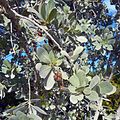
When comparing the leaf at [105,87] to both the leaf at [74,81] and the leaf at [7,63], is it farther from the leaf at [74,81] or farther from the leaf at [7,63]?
the leaf at [7,63]

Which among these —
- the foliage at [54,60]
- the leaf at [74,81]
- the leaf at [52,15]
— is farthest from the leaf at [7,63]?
the leaf at [74,81]

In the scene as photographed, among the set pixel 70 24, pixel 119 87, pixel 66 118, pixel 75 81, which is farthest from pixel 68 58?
pixel 119 87

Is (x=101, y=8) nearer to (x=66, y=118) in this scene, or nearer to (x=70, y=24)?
(x=66, y=118)

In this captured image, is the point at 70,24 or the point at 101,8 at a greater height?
the point at 101,8

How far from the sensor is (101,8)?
2.70 m

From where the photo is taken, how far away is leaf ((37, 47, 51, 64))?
0.91 m

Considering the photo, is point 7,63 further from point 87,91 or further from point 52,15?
point 87,91

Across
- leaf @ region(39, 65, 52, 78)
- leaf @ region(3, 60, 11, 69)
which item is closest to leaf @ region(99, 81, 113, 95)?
leaf @ region(39, 65, 52, 78)

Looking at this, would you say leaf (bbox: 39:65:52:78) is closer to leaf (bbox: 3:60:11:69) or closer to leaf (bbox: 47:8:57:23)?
leaf (bbox: 47:8:57:23)

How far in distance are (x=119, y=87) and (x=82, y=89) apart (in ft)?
13.3

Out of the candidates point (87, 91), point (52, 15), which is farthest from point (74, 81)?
point (52, 15)

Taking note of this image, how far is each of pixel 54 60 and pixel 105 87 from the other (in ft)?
0.53

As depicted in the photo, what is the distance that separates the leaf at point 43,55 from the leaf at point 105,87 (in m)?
0.16

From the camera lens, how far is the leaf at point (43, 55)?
91 centimetres
